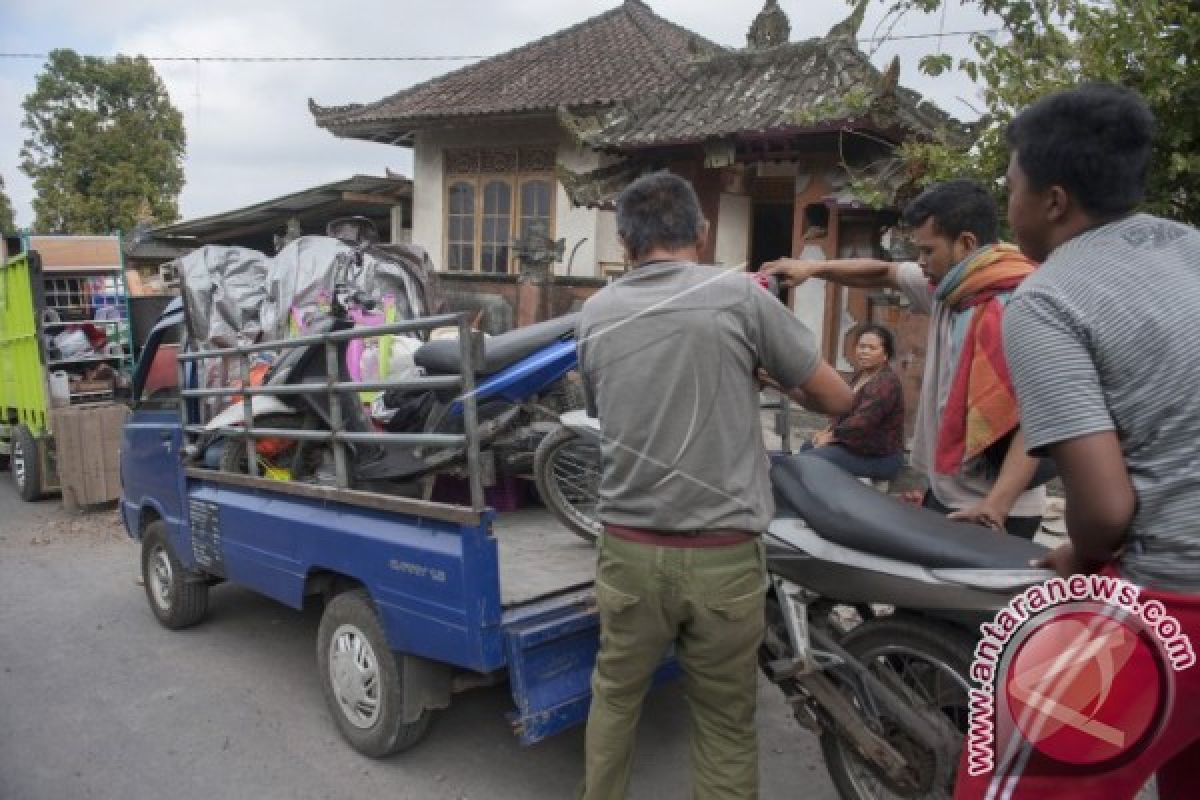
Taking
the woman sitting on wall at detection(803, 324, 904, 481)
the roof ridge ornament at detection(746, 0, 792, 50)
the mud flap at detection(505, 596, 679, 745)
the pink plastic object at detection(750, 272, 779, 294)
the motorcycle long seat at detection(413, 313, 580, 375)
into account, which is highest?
the roof ridge ornament at detection(746, 0, 792, 50)

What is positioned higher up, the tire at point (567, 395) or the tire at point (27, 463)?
the tire at point (567, 395)

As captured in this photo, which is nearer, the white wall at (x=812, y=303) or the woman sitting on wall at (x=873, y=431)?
the woman sitting on wall at (x=873, y=431)

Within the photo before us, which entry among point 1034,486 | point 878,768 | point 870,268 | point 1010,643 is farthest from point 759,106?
point 1010,643

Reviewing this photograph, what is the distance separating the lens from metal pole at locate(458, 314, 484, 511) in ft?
9.02

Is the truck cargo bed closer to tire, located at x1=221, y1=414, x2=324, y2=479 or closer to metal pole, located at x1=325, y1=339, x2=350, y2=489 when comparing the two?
metal pole, located at x1=325, y1=339, x2=350, y2=489

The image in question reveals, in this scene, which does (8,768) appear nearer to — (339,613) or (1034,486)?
(339,613)

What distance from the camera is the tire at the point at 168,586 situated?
4.57 m

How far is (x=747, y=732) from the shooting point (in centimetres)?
230

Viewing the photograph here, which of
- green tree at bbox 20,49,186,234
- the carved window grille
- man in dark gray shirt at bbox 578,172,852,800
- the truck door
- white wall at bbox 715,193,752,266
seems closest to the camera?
man in dark gray shirt at bbox 578,172,852,800

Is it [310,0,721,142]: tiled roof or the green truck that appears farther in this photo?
[310,0,721,142]: tiled roof

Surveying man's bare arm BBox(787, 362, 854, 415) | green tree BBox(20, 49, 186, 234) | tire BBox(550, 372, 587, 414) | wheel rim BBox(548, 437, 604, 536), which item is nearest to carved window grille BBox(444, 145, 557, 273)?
tire BBox(550, 372, 587, 414)

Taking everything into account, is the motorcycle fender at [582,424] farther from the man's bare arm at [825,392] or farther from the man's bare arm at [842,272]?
the man's bare arm at [825,392]

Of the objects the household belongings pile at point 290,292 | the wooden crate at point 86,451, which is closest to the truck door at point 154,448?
the household belongings pile at point 290,292

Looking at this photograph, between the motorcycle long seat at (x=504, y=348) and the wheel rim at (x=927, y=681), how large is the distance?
172cm
